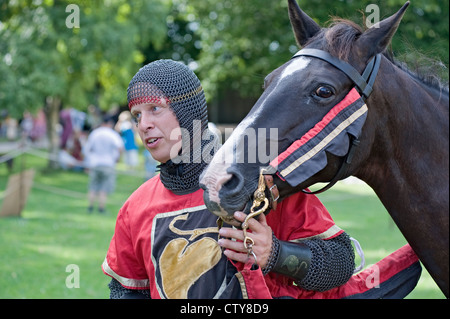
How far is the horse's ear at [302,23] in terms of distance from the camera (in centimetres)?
243

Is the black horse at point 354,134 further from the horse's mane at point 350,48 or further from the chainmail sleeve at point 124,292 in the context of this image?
the chainmail sleeve at point 124,292

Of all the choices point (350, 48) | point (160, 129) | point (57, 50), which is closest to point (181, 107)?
point (160, 129)

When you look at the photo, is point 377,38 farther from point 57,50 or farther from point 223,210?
point 57,50

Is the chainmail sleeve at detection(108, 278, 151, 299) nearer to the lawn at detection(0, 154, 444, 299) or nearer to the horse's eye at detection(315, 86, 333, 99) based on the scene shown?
the horse's eye at detection(315, 86, 333, 99)

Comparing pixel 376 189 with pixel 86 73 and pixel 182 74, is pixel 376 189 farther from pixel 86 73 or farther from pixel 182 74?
pixel 86 73

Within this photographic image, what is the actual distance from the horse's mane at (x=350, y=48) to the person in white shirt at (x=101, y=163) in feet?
29.4

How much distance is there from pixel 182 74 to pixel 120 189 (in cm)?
1325

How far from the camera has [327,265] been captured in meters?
2.12

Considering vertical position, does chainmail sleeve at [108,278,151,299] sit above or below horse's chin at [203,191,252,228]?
below

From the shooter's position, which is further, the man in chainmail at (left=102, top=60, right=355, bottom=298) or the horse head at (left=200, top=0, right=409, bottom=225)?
the man in chainmail at (left=102, top=60, right=355, bottom=298)

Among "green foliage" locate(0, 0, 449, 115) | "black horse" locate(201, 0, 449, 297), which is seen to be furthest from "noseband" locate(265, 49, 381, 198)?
"green foliage" locate(0, 0, 449, 115)

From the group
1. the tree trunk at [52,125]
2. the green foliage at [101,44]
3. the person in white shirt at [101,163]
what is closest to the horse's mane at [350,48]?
the person in white shirt at [101,163]

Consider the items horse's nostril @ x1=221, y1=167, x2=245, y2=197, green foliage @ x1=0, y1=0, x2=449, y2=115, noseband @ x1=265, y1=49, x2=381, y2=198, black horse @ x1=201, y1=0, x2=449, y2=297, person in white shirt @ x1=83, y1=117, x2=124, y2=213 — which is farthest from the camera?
green foliage @ x1=0, y1=0, x2=449, y2=115

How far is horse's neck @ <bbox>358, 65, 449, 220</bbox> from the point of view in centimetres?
234
